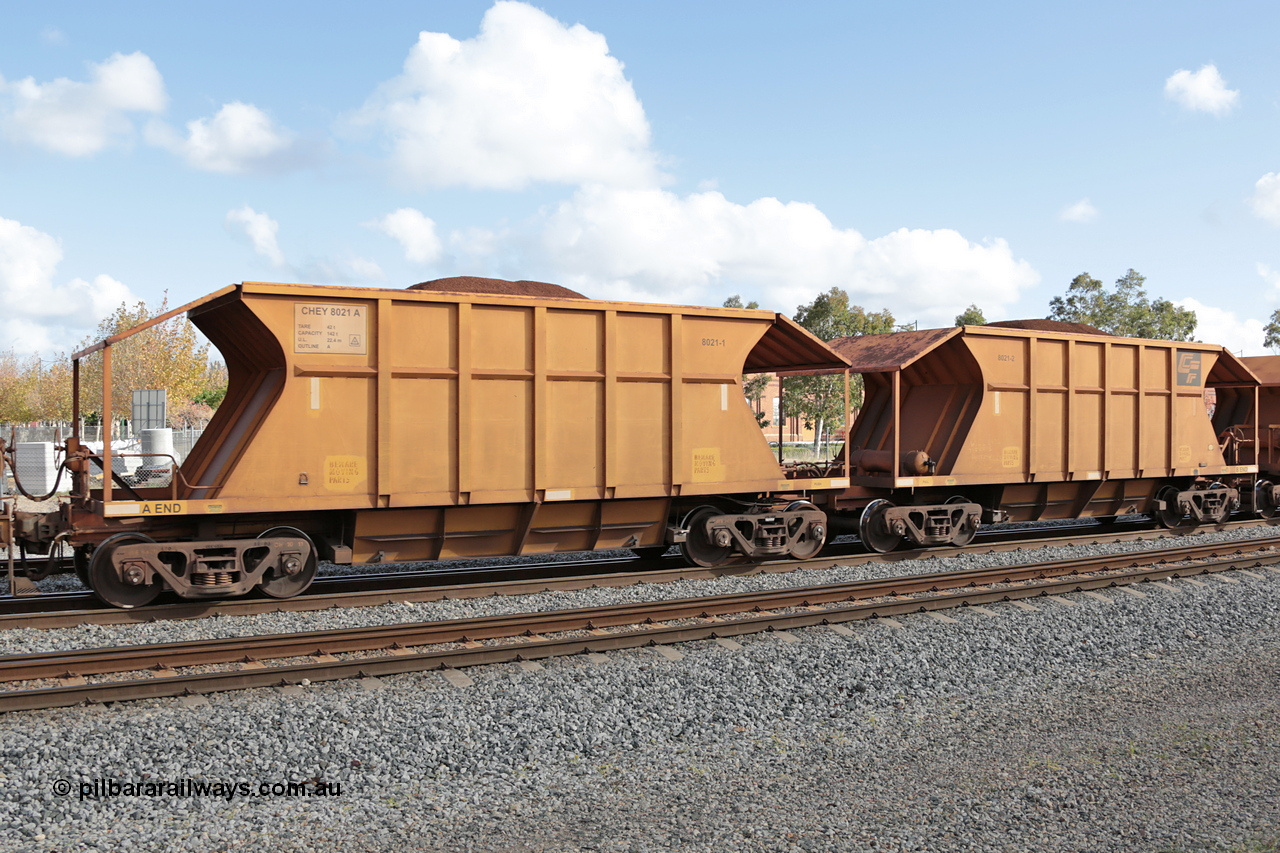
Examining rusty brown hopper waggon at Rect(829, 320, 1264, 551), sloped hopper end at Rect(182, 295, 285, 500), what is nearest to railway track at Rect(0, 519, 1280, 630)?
rusty brown hopper waggon at Rect(829, 320, 1264, 551)

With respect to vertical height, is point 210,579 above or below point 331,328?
below

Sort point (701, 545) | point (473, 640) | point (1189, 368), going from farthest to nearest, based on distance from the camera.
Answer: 1. point (1189, 368)
2. point (701, 545)
3. point (473, 640)

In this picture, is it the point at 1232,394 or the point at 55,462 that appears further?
the point at 55,462

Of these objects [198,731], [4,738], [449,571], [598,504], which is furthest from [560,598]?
[4,738]

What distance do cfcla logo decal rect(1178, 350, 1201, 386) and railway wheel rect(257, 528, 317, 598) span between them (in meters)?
14.6

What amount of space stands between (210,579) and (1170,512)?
610 inches

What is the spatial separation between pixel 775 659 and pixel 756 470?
425cm

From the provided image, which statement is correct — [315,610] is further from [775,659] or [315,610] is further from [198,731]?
[775,659]

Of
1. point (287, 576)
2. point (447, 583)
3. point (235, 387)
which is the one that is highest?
point (235, 387)

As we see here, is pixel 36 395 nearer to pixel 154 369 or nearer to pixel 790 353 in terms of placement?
pixel 154 369

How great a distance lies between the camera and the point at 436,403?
9.80 meters

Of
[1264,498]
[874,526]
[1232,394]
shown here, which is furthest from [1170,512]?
[874,526]

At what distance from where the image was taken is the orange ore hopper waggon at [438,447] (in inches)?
353

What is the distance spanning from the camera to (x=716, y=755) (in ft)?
19.0
